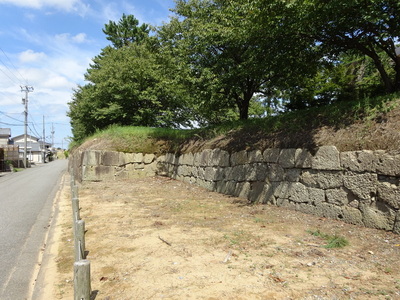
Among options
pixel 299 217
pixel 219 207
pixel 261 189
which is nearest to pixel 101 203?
pixel 219 207

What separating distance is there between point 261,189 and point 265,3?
16.1 ft

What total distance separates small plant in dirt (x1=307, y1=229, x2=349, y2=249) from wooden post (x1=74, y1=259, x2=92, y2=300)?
12.4 ft

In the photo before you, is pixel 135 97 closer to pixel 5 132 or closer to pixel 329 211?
pixel 329 211

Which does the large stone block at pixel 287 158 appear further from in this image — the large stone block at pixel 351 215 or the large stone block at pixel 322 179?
the large stone block at pixel 351 215

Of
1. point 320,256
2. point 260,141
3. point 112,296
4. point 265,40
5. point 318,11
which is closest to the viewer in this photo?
point 112,296

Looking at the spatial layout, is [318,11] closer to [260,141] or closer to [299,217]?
[260,141]

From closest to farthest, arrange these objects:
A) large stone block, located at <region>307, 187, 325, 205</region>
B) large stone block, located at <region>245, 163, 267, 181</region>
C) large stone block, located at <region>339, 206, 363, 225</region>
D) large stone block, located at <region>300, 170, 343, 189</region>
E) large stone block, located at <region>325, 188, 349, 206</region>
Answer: large stone block, located at <region>339, 206, 363, 225</region> → large stone block, located at <region>325, 188, 349, 206</region> → large stone block, located at <region>300, 170, 343, 189</region> → large stone block, located at <region>307, 187, 325, 205</region> → large stone block, located at <region>245, 163, 267, 181</region>

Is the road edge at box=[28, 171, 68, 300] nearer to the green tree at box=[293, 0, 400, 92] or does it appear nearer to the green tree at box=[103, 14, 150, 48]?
the green tree at box=[293, 0, 400, 92]

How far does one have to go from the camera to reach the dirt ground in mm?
3414

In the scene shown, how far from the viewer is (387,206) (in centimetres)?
512

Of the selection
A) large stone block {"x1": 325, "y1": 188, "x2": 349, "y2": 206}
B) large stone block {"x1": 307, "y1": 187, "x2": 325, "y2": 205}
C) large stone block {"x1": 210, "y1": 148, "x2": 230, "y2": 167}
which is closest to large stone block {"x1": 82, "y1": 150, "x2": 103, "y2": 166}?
large stone block {"x1": 210, "y1": 148, "x2": 230, "y2": 167}

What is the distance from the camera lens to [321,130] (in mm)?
7074

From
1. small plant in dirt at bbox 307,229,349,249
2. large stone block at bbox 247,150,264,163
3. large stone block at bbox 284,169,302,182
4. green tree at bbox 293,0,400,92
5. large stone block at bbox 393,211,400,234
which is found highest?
green tree at bbox 293,0,400,92

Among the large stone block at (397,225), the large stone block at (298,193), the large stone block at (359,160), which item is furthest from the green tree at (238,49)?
the large stone block at (397,225)
